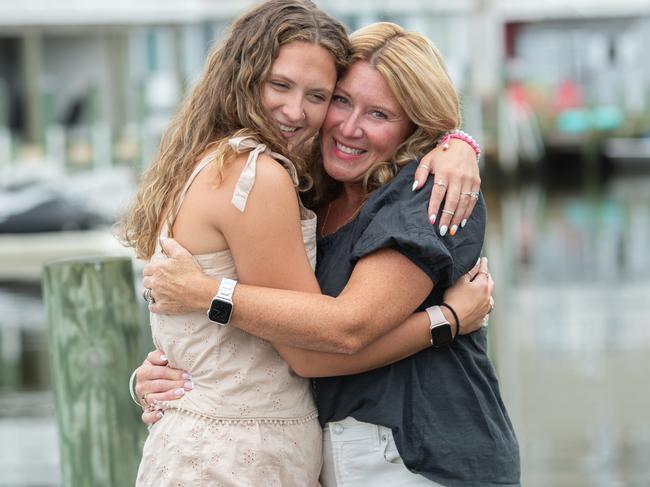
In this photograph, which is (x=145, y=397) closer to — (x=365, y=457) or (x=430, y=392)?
(x=365, y=457)

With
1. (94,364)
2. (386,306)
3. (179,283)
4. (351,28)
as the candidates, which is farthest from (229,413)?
(351,28)

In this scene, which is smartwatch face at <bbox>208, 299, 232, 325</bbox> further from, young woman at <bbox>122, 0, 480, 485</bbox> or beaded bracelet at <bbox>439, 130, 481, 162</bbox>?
beaded bracelet at <bbox>439, 130, 481, 162</bbox>

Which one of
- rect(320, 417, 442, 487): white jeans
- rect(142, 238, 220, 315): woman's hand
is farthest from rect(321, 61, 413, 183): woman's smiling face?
rect(320, 417, 442, 487): white jeans

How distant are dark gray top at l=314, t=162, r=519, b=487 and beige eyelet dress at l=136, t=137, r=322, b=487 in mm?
126

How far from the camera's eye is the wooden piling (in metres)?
4.39

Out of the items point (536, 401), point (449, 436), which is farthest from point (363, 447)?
point (536, 401)

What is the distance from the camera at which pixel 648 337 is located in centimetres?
1036

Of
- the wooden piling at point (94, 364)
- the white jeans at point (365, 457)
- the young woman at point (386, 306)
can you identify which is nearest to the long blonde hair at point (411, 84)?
the young woman at point (386, 306)

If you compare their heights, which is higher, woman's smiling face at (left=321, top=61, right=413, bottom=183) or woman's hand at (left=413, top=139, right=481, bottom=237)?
woman's smiling face at (left=321, top=61, right=413, bottom=183)

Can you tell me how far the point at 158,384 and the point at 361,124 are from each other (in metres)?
0.82

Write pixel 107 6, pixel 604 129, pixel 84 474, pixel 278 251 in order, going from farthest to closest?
1. pixel 604 129
2. pixel 107 6
3. pixel 84 474
4. pixel 278 251

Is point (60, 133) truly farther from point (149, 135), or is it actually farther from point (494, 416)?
point (494, 416)

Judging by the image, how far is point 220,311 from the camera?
304cm

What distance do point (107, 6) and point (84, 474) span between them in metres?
27.7
